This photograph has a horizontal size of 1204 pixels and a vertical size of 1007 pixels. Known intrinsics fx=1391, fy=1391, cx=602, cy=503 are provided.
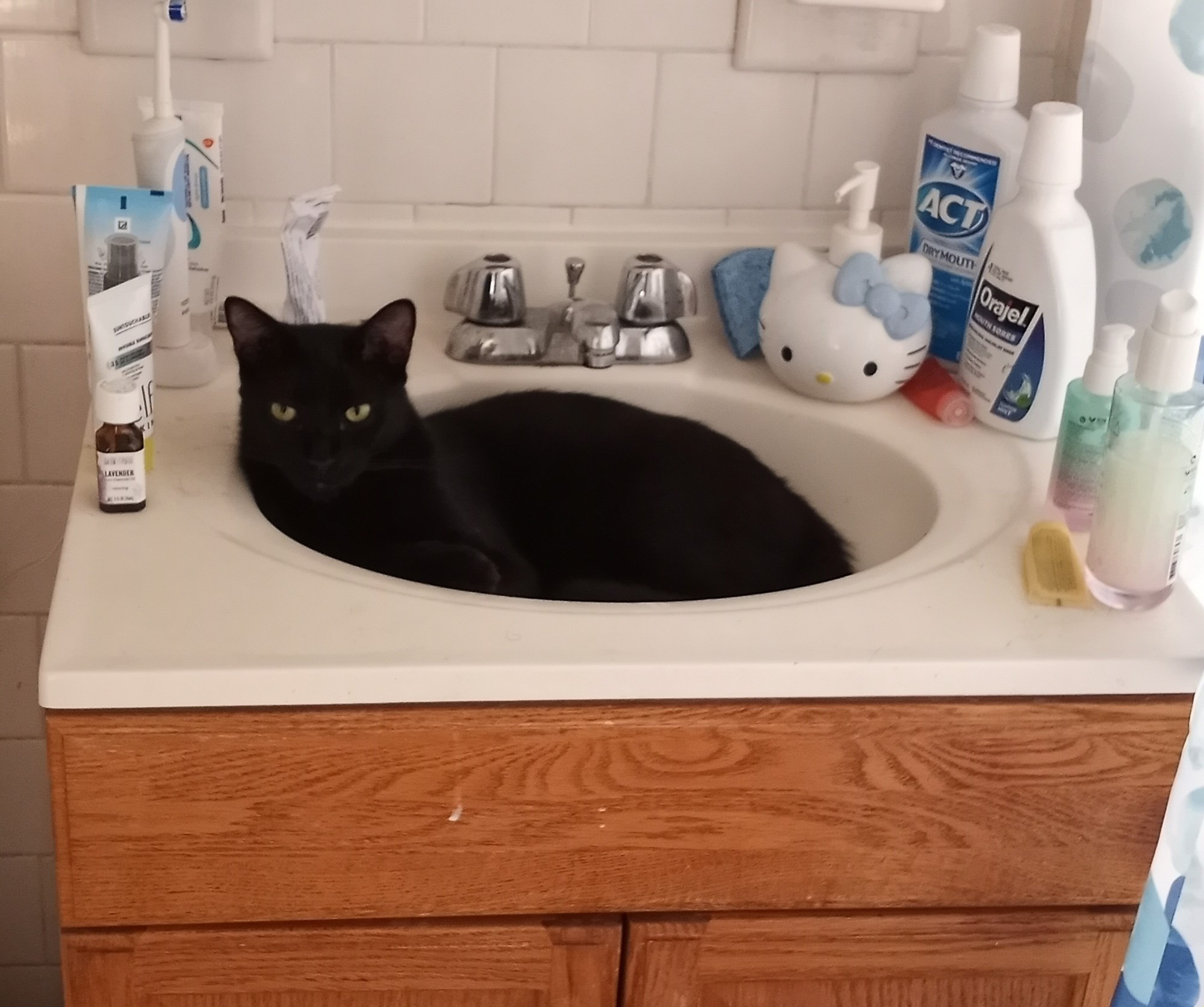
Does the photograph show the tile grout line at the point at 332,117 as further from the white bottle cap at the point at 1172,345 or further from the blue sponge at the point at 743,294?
the white bottle cap at the point at 1172,345

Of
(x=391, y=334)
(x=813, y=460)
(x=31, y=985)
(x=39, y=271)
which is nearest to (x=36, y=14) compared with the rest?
(x=39, y=271)

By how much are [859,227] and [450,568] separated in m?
0.46

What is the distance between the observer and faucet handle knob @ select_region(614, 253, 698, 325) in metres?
1.24

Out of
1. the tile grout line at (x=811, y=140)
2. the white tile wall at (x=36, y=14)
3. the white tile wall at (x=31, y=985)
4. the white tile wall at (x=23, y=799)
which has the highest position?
the white tile wall at (x=36, y=14)

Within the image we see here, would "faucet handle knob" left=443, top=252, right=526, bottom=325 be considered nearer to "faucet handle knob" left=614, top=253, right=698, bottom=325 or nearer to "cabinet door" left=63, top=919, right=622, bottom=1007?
"faucet handle knob" left=614, top=253, right=698, bottom=325

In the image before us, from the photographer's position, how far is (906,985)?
0.96 m

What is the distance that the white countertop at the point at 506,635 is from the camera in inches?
31.6

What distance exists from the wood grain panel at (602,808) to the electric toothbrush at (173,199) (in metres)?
0.42

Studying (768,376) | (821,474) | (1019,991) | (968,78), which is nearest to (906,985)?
(1019,991)

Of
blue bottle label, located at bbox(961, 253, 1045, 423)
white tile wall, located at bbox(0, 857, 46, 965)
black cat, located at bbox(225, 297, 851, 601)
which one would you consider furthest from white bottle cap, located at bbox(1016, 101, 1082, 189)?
white tile wall, located at bbox(0, 857, 46, 965)

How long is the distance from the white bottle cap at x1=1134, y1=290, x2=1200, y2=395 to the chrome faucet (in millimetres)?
479

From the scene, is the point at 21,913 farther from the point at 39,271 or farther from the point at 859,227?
the point at 859,227

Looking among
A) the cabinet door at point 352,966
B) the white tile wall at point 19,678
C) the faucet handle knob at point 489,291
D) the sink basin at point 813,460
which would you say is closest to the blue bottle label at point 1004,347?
the sink basin at point 813,460

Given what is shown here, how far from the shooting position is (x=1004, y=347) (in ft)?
3.65
